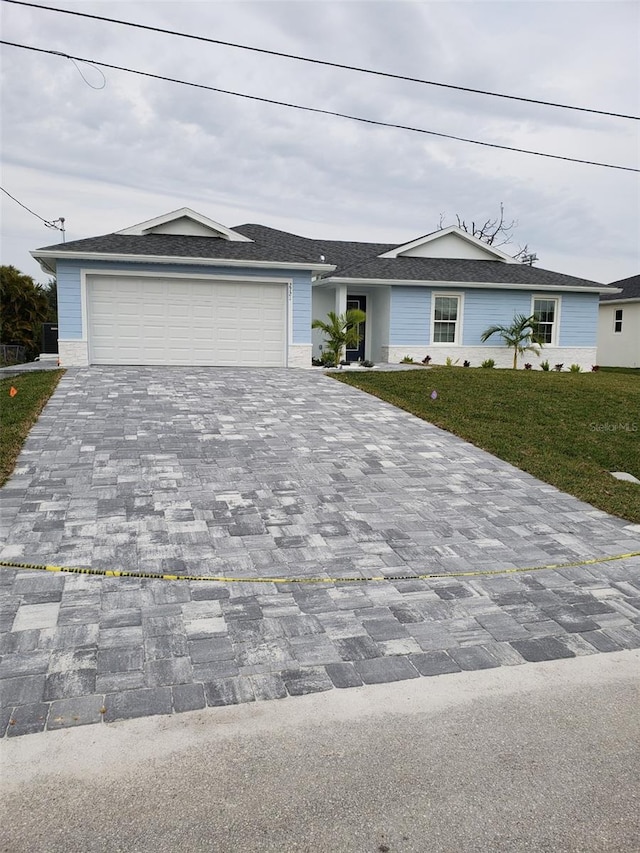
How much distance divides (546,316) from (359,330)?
21.2 ft

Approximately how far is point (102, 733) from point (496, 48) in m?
11.4

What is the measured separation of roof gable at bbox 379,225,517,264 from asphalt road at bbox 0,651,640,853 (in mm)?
19653

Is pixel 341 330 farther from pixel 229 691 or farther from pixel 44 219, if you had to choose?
pixel 229 691

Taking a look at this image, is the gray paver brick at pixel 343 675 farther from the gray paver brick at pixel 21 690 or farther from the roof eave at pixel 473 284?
the roof eave at pixel 473 284

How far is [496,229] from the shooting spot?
40.3 metres

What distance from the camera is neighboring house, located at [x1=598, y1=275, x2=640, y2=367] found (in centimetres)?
2794

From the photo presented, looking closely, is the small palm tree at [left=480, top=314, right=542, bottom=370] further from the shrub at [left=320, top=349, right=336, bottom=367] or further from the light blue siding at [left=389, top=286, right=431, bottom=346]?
the shrub at [left=320, top=349, right=336, bottom=367]

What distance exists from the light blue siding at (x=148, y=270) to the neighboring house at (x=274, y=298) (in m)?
0.03

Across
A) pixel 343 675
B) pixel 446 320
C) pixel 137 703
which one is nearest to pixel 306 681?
pixel 343 675

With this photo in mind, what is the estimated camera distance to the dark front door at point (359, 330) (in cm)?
2105

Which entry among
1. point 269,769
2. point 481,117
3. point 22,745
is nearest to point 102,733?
point 22,745

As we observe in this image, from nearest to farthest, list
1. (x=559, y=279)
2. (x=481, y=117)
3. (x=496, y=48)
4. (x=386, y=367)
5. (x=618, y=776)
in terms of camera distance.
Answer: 1. (x=618, y=776)
2. (x=496, y=48)
3. (x=481, y=117)
4. (x=386, y=367)
5. (x=559, y=279)

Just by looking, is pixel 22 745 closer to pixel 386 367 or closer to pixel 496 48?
pixel 496 48

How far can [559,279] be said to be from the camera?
2133cm
